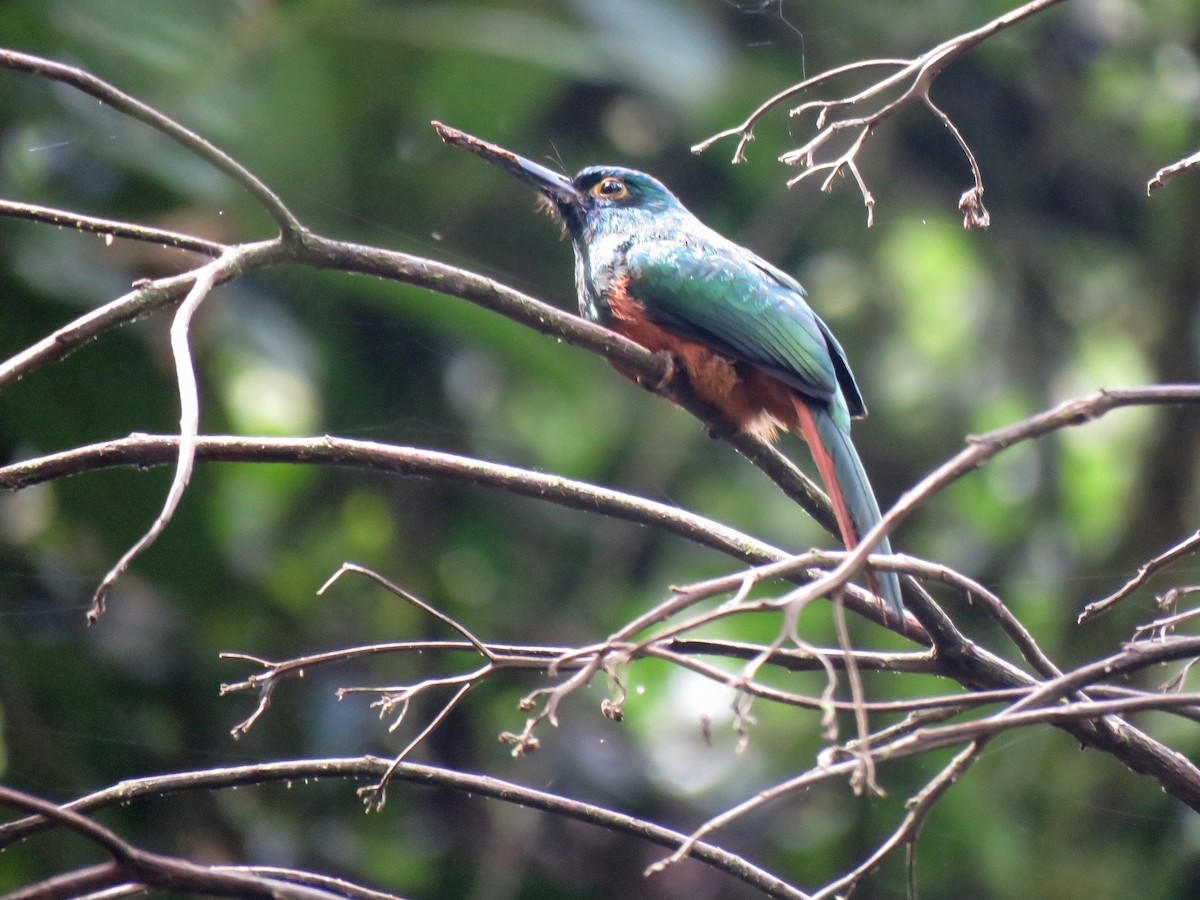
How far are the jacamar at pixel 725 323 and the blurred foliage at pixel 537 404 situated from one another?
453 millimetres

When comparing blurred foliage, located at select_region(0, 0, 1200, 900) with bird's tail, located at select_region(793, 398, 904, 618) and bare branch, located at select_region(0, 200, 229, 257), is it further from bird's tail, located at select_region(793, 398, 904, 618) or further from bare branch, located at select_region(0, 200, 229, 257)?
bare branch, located at select_region(0, 200, 229, 257)

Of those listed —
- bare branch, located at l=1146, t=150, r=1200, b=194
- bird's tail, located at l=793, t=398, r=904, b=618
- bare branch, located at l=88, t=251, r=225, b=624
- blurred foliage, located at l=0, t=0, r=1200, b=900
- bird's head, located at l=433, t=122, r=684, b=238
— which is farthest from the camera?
blurred foliage, located at l=0, t=0, r=1200, b=900

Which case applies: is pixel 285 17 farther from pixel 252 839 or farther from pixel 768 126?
pixel 252 839

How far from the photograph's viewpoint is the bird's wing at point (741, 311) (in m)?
2.22

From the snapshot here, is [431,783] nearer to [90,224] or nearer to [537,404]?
[90,224]

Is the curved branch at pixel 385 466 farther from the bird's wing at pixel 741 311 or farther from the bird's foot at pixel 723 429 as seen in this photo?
the bird's wing at pixel 741 311

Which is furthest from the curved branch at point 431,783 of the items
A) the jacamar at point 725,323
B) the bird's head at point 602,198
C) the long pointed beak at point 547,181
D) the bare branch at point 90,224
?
the bird's head at point 602,198

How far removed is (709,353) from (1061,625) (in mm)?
1936

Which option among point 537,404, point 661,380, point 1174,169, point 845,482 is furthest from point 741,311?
point 537,404

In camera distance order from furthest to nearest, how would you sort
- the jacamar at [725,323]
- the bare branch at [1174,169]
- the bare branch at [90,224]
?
the jacamar at [725,323] < the bare branch at [1174,169] < the bare branch at [90,224]

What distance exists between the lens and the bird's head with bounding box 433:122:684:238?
266 centimetres

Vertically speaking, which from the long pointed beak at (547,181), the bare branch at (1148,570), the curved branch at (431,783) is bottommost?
the curved branch at (431,783)

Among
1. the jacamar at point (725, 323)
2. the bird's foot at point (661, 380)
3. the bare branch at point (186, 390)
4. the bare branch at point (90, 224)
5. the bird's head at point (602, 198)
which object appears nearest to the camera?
the bare branch at point (186, 390)

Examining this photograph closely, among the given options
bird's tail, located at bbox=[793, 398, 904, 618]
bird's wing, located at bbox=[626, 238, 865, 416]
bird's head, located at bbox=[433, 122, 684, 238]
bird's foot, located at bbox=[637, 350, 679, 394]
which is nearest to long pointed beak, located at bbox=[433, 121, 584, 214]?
bird's head, located at bbox=[433, 122, 684, 238]
